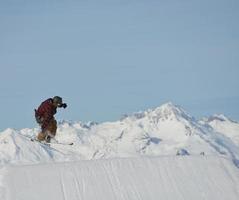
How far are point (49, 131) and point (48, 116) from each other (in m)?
0.98

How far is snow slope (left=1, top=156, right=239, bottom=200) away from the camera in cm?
2978

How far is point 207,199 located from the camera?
3247 cm

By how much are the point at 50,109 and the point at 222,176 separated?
29.3 feet

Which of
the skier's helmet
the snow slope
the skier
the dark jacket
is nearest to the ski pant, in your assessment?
the skier

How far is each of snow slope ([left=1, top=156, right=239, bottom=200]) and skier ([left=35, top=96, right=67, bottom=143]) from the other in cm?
305

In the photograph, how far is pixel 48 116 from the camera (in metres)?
33.6

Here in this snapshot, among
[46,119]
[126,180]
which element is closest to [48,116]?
[46,119]

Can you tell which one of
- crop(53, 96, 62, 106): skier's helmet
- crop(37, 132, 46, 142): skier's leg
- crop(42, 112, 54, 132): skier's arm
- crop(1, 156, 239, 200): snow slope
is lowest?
crop(1, 156, 239, 200): snow slope

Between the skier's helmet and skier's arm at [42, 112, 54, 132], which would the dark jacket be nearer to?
skier's arm at [42, 112, 54, 132]

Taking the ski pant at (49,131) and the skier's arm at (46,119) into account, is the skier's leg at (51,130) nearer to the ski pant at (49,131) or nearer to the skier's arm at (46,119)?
the ski pant at (49,131)

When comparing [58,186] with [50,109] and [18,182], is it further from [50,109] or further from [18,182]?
[50,109]

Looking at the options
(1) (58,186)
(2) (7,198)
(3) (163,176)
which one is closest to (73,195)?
(1) (58,186)

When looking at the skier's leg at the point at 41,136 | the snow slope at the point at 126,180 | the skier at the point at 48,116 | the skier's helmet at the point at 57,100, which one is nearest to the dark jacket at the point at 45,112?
the skier at the point at 48,116

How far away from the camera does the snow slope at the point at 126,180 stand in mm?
29781
